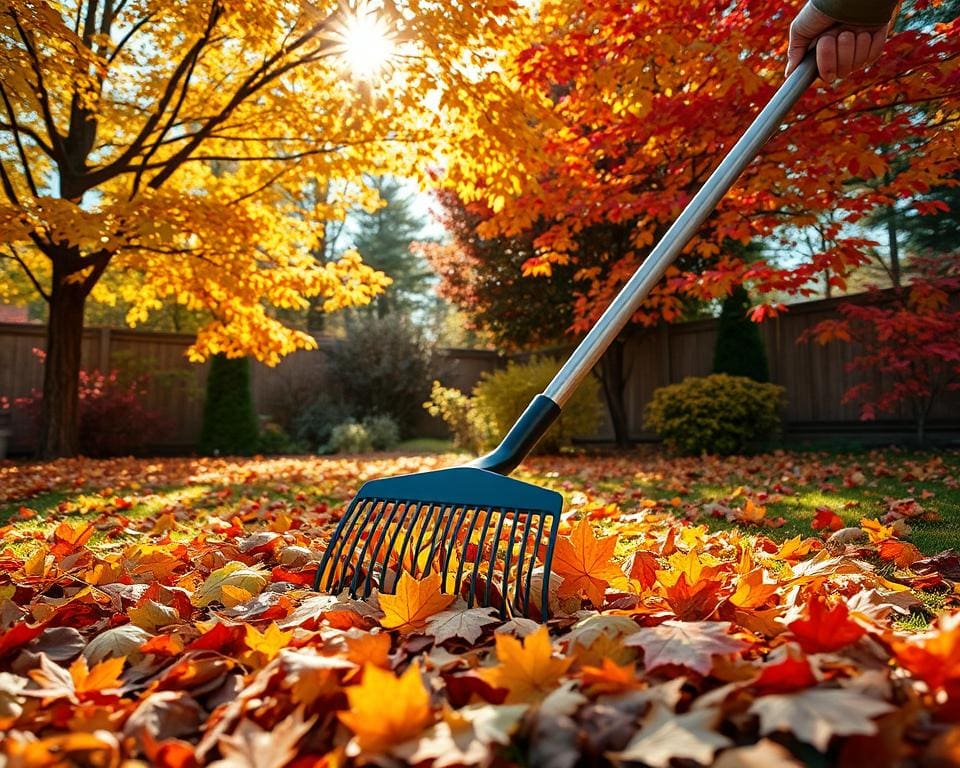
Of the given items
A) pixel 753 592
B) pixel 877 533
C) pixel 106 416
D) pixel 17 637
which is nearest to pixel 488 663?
pixel 753 592

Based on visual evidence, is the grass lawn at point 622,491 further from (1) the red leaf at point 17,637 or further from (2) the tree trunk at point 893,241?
(2) the tree trunk at point 893,241

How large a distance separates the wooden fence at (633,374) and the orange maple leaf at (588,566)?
6.73 m

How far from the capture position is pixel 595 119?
4.62m

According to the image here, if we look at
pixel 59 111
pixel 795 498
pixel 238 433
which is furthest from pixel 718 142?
pixel 238 433

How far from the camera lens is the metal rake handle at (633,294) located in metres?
→ 1.64

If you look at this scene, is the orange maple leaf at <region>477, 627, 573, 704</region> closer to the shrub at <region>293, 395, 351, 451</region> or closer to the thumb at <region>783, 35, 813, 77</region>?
the thumb at <region>783, 35, 813, 77</region>

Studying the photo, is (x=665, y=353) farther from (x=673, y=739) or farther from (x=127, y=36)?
(x=673, y=739)

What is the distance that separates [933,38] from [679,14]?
134 cm

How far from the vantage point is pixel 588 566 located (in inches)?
55.5

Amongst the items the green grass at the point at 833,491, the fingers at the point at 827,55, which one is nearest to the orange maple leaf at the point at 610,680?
the fingers at the point at 827,55

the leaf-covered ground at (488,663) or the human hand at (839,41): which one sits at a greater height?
the human hand at (839,41)

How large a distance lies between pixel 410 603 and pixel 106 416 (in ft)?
31.6

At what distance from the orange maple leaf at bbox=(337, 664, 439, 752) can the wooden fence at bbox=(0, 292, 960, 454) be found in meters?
7.45

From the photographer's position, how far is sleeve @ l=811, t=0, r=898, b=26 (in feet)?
5.61
